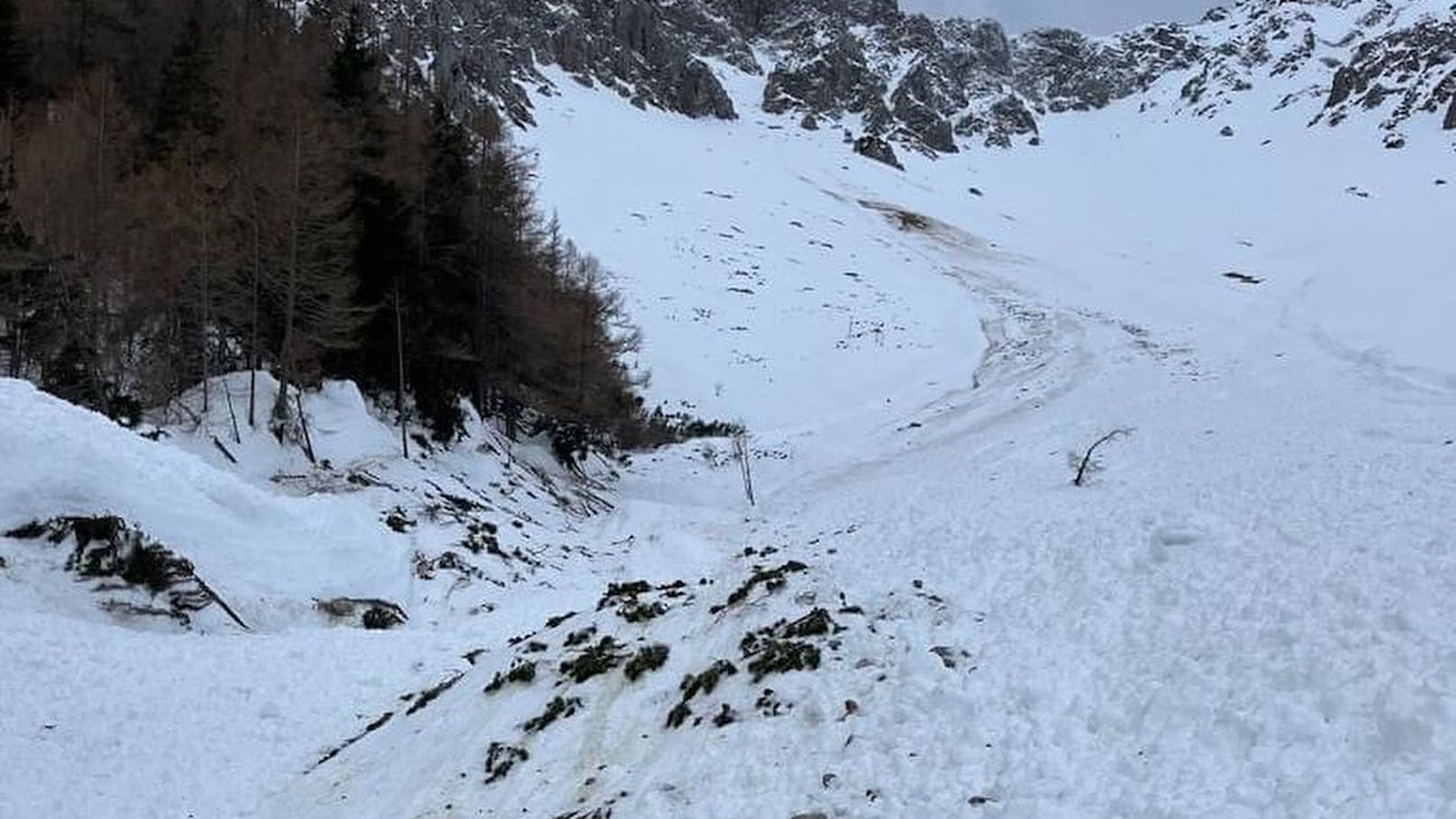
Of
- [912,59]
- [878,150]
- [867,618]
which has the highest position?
[912,59]

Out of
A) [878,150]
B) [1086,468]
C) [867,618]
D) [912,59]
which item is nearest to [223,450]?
[867,618]

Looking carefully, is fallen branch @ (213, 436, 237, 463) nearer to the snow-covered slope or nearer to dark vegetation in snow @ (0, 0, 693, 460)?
dark vegetation in snow @ (0, 0, 693, 460)

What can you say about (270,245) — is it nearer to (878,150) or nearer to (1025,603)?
(1025,603)

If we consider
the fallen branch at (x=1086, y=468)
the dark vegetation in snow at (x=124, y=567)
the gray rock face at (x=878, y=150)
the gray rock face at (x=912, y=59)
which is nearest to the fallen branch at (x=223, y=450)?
the dark vegetation in snow at (x=124, y=567)

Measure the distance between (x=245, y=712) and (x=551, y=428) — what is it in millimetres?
27895

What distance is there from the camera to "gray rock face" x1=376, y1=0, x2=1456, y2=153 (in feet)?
371

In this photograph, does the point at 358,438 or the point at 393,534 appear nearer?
the point at 393,534

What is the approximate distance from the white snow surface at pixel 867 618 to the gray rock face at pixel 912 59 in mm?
62483

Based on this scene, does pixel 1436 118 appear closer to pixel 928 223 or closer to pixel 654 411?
pixel 928 223

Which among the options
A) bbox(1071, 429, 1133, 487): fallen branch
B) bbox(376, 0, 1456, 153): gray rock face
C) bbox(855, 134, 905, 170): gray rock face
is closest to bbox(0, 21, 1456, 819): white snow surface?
bbox(1071, 429, 1133, 487): fallen branch

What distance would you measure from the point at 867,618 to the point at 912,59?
6339 inches

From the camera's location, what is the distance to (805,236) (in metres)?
81.4

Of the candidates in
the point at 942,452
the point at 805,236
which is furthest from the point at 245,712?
the point at 805,236

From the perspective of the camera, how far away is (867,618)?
1221 centimetres
